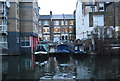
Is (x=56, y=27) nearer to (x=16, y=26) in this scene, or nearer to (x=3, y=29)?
(x=16, y=26)

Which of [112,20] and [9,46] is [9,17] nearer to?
[9,46]

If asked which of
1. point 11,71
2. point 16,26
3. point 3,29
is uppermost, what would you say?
point 16,26

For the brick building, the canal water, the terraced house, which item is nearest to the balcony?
the terraced house

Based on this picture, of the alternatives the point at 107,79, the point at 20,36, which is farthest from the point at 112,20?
the point at 107,79

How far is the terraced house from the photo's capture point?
93.6 ft

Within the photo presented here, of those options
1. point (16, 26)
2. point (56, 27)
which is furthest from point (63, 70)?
point (56, 27)

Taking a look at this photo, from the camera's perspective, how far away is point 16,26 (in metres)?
29.6

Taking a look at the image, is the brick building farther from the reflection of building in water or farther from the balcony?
the reflection of building in water

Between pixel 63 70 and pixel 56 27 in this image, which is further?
pixel 56 27

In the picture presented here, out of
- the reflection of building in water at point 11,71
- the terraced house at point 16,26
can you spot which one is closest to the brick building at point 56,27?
the terraced house at point 16,26

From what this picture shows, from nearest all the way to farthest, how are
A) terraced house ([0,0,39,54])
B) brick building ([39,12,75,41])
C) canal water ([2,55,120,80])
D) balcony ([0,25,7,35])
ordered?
canal water ([2,55,120,80])
balcony ([0,25,7,35])
terraced house ([0,0,39,54])
brick building ([39,12,75,41])

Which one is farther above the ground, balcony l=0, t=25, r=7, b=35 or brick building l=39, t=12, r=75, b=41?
brick building l=39, t=12, r=75, b=41

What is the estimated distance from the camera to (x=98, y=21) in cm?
3516

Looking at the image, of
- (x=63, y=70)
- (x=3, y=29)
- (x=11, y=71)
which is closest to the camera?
(x=11, y=71)
